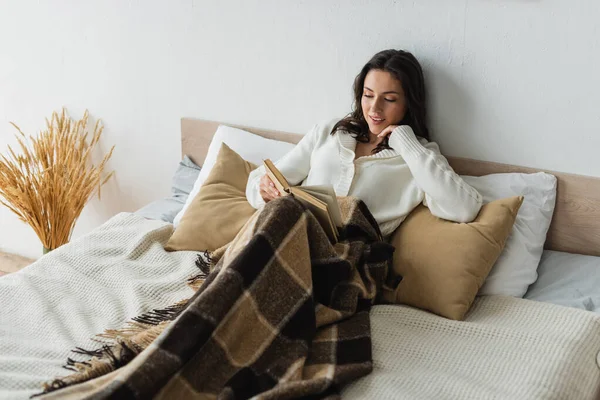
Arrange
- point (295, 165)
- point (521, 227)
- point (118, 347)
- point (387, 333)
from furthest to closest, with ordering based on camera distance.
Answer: point (295, 165)
point (521, 227)
point (387, 333)
point (118, 347)

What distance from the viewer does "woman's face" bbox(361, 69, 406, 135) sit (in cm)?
229

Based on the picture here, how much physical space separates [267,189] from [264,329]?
0.57 metres

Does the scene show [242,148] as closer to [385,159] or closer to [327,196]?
[385,159]

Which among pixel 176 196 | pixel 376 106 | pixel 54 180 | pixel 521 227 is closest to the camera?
pixel 521 227

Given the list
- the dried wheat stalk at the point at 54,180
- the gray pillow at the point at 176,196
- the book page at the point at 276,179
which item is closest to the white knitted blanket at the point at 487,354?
the book page at the point at 276,179

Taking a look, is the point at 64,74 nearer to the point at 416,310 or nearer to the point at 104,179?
the point at 104,179

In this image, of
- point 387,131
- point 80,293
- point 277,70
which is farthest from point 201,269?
point 277,70

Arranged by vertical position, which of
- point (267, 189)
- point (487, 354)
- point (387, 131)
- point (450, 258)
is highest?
point (387, 131)

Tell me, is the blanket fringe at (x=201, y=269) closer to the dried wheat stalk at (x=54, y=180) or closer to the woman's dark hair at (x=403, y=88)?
the woman's dark hair at (x=403, y=88)

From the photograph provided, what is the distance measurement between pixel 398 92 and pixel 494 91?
0.28m

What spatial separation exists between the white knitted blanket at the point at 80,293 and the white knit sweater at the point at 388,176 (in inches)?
14.4

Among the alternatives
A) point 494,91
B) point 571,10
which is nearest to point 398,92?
point 494,91

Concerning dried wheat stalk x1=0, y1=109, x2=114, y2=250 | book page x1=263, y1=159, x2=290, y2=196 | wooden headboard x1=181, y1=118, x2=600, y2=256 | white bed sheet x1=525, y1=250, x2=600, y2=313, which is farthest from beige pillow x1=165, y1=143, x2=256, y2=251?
white bed sheet x1=525, y1=250, x2=600, y2=313

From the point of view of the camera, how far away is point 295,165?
242cm
